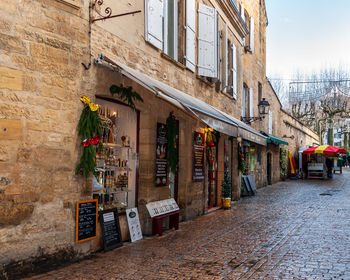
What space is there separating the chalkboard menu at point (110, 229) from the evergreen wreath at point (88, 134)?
0.83 m

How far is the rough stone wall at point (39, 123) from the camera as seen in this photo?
4.12 m

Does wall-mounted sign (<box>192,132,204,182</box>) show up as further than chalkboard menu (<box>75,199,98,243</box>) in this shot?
Yes

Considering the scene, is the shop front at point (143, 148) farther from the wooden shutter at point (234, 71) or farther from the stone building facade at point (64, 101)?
the wooden shutter at point (234, 71)

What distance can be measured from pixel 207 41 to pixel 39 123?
5.93 m

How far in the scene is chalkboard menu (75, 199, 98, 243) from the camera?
492 cm

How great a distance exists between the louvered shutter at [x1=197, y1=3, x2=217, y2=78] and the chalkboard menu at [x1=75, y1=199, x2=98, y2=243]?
5.06 meters

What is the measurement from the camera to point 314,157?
972 inches

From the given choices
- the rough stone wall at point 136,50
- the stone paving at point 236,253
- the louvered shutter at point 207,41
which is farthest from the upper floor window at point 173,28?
the stone paving at point 236,253

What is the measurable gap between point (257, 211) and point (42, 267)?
667cm

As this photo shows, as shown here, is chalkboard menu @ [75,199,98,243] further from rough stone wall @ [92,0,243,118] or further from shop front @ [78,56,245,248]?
rough stone wall @ [92,0,243,118]

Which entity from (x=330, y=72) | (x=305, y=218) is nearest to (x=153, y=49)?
(x=305, y=218)

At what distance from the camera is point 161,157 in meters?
7.11

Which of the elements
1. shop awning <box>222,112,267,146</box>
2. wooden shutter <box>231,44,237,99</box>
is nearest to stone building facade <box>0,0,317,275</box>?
shop awning <box>222,112,267,146</box>

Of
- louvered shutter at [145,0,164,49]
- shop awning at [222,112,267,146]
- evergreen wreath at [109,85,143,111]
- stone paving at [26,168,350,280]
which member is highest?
louvered shutter at [145,0,164,49]
